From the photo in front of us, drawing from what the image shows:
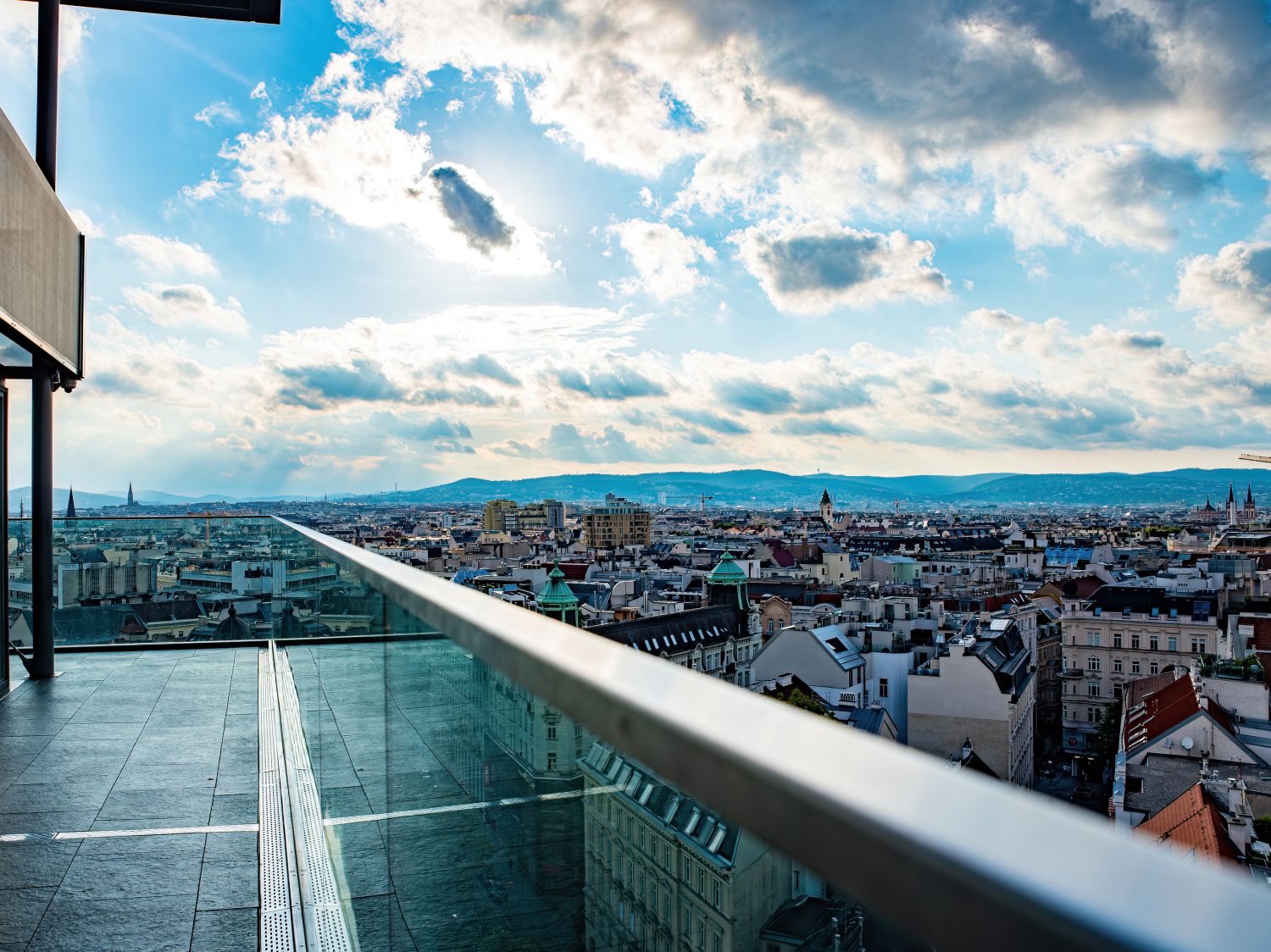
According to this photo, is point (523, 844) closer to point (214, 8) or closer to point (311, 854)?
point (311, 854)

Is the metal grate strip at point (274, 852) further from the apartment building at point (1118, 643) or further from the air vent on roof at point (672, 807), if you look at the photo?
the apartment building at point (1118, 643)

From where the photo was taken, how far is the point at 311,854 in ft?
10.9

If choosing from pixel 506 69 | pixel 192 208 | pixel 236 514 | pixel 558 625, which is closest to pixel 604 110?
pixel 506 69

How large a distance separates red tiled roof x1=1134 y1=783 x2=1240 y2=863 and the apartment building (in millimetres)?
25872

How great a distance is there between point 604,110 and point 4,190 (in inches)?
1030

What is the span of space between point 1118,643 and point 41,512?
155 feet

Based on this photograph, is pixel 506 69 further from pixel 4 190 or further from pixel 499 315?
pixel 499 315

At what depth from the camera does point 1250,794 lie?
21.3 m

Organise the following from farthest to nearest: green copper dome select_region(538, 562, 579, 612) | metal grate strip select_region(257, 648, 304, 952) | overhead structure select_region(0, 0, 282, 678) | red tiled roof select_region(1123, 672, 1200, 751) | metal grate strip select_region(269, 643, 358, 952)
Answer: green copper dome select_region(538, 562, 579, 612) → red tiled roof select_region(1123, 672, 1200, 751) → overhead structure select_region(0, 0, 282, 678) → metal grate strip select_region(257, 648, 304, 952) → metal grate strip select_region(269, 643, 358, 952)

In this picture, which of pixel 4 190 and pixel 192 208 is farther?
pixel 192 208

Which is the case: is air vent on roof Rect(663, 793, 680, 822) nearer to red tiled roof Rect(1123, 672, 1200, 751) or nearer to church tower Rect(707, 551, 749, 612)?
red tiled roof Rect(1123, 672, 1200, 751)

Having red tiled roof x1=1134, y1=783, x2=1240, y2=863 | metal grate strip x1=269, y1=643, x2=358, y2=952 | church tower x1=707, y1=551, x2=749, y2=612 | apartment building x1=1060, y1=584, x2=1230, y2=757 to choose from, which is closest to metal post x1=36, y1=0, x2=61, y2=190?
metal grate strip x1=269, y1=643, x2=358, y2=952

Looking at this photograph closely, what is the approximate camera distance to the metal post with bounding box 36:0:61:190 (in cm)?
710

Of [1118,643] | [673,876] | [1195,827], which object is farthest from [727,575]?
[673,876]
